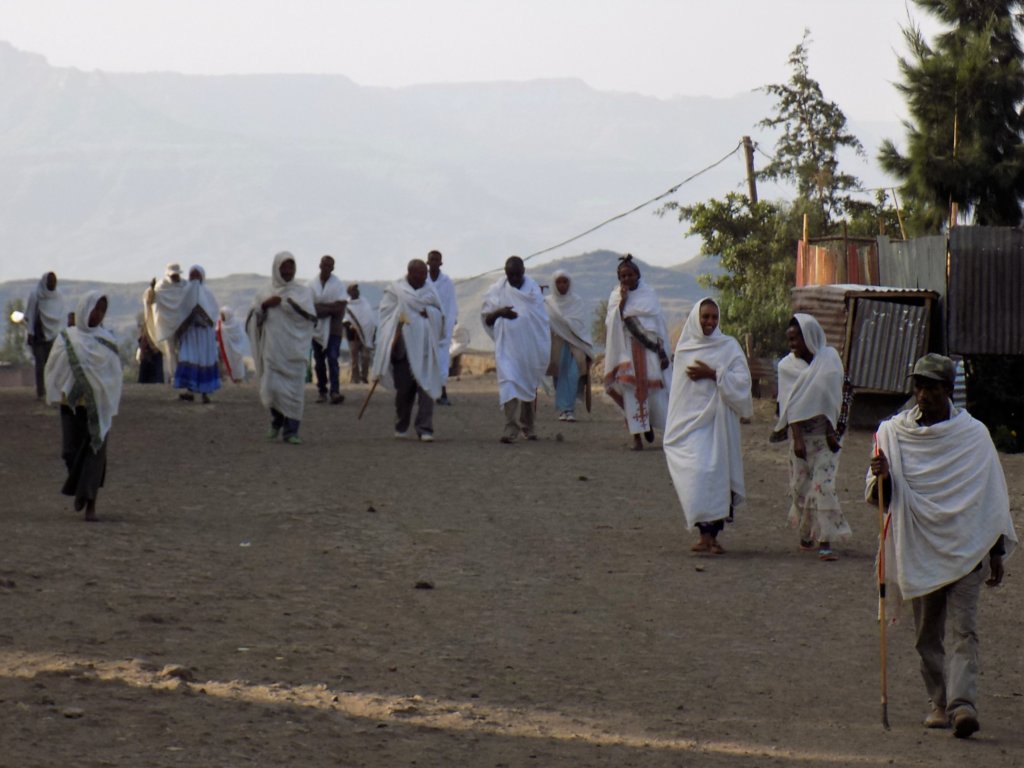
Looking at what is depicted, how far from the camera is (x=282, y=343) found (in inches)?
669

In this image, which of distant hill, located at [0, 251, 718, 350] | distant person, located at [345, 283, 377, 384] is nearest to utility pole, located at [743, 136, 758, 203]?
distant person, located at [345, 283, 377, 384]

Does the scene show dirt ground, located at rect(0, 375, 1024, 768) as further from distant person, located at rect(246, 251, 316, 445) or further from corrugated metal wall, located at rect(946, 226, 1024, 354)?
corrugated metal wall, located at rect(946, 226, 1024, 354)

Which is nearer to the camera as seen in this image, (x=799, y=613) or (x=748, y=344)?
(x=799, y=613)

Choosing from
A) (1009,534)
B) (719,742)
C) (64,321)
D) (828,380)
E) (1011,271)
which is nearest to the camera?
(719,742)

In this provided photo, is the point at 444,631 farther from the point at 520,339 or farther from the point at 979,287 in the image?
the point at 979,287

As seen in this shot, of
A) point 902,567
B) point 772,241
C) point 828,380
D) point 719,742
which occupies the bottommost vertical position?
point 719,742

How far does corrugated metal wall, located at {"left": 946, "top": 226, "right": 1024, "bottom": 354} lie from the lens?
19609 millimetres

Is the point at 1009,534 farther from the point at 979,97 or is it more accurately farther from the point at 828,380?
the point at 979,97

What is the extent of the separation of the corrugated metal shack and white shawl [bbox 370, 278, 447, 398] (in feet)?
16.8

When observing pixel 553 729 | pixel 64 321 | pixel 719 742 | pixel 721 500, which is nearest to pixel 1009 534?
pixel 719 742

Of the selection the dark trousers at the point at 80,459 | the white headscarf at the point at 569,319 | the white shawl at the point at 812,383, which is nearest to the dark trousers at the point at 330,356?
the white headscarf at the point at 569,319

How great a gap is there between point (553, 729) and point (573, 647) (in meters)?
1.52

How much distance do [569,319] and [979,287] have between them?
188 inches

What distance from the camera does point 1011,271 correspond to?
19750 mm
